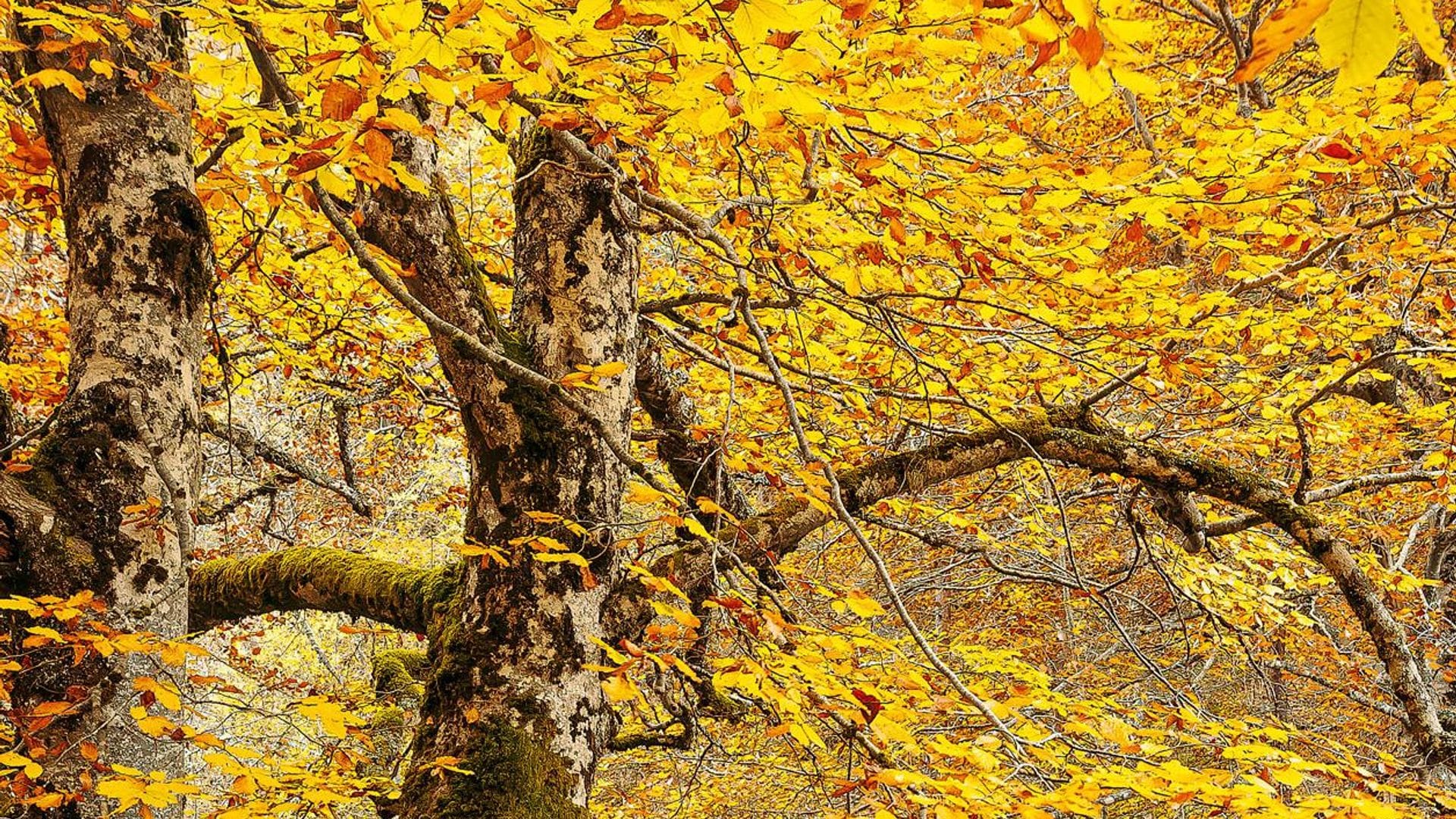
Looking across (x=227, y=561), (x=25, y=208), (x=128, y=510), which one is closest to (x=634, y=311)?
(x=128, y=510)

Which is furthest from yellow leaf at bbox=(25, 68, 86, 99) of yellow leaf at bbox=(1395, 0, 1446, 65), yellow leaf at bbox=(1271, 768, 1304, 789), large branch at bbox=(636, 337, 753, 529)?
yellow leaf at bbox=(1271, 768, 1304, 789)

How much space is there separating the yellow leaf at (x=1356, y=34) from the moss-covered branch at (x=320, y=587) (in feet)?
11.2

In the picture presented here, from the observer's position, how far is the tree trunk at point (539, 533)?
2996mm

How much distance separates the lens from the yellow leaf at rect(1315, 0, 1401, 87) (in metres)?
0.86

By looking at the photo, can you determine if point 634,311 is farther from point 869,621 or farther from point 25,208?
point 869,621

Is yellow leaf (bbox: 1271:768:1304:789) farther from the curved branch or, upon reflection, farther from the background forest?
the curved branch

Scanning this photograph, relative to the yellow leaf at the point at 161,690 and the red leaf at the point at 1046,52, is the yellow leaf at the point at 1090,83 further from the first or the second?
the yellow leaf at the point at 161,690

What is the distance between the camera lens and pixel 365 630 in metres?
3.73

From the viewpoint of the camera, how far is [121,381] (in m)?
2.79

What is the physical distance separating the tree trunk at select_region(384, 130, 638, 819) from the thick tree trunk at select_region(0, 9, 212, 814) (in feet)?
2.87

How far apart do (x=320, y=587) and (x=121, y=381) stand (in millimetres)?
1603

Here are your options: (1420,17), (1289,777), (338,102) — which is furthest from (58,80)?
(1289,777)

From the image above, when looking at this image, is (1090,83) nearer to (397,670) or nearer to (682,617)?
(682,617)

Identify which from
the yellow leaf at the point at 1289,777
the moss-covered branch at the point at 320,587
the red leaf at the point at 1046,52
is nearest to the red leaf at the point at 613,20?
the red leaf at the point at 1046,52
